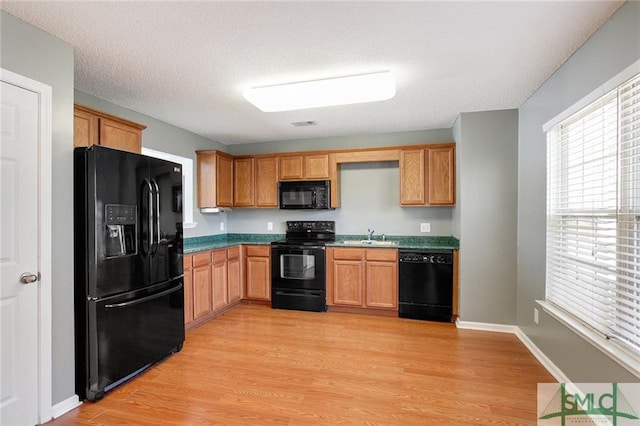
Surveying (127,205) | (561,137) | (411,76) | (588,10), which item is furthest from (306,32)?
(561,137)

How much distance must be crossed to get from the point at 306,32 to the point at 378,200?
9.31 ft

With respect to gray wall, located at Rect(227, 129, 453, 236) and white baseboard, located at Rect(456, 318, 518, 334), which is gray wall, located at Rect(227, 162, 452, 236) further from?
white baseboard, located at Rect(456, 318, 518, 334)

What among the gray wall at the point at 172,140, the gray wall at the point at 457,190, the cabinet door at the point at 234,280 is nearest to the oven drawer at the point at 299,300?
the cabinet door at the point at 234,280

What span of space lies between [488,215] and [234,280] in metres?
3.28

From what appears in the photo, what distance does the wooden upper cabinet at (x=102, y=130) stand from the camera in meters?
2.33

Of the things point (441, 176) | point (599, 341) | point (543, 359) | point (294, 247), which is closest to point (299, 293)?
point (294, 247)

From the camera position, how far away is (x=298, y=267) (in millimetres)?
4148

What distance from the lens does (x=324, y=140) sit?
4.55 metres

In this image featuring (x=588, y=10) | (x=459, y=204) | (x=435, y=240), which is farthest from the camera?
(x=435, y=240)

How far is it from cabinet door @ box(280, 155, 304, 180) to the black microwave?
94mm

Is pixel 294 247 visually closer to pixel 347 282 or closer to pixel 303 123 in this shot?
pixel 347 282

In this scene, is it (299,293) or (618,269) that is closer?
(618,269)

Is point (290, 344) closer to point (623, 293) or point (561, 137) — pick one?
point (623, 293)

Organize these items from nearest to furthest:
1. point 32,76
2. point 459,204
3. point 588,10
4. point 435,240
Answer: point 588,10 → point 32,76 → point 459,204 → point 435,240
